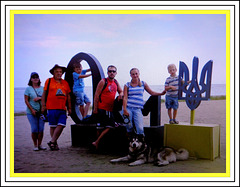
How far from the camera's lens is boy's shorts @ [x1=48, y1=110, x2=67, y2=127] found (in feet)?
18.6

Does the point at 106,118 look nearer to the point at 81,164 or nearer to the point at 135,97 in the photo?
the point at 135,97

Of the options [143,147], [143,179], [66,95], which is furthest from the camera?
[66,95]

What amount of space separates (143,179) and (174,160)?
2.40 feet

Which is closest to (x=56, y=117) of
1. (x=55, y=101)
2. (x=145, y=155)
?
(x=55, y=101)

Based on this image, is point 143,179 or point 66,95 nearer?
point 143,179

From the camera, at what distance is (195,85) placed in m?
5.14

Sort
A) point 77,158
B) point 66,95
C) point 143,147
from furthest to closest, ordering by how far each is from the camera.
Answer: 1. point 66,95
2. point 77,158
3. point 143,147

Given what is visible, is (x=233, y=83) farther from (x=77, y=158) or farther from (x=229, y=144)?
(x=77, y=158)

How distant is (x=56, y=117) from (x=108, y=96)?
105 cm

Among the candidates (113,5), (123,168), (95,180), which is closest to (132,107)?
(123,168)

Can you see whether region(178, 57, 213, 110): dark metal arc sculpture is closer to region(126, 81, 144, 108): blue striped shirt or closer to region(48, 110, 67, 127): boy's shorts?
region(126, 81, 144, 108): blue striped shirt

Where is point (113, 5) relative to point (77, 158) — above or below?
above

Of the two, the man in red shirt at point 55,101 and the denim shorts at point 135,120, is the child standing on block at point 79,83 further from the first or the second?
the denim shorts at point 135,120

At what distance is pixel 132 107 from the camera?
202 inches
